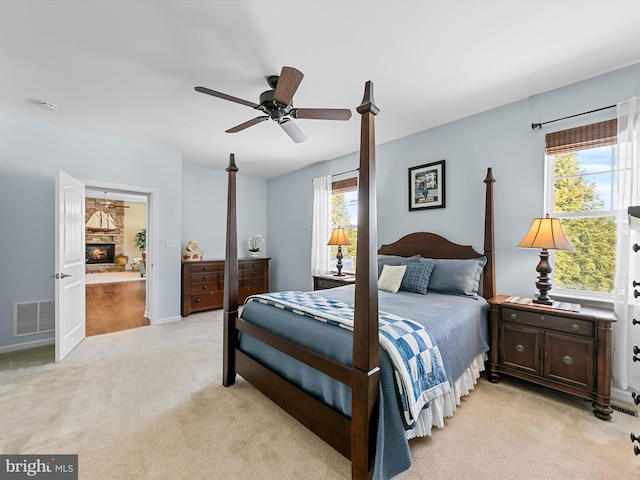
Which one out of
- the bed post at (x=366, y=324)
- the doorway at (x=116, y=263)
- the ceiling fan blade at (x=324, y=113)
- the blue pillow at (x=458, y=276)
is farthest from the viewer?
the doorway at (x=116, y=263)

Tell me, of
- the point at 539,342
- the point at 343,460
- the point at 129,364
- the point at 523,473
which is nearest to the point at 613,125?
the point at 539,342

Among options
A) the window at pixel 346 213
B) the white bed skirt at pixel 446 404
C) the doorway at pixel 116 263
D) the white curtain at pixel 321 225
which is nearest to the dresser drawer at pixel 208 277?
the doorway at pixel 116 263

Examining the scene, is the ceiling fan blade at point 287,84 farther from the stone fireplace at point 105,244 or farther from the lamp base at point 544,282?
the stone fireplace at point 105,244

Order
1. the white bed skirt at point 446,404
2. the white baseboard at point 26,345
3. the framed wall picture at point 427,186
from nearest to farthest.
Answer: the white bed skirt at point 446,404 → the white baseboard at point 26,345 → the framed wall picture at point 427,186

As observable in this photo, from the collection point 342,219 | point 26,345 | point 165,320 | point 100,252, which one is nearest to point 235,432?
point 165,320

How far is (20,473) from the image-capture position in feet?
5.10

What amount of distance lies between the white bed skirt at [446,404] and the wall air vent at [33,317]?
4.26 metres

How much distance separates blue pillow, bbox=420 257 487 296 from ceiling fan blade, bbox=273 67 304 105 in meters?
2.16

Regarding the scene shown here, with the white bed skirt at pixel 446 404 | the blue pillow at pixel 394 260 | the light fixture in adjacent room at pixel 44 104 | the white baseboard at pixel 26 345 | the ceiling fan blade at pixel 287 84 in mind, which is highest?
the light fixture in adjacent room at pixel 44 104

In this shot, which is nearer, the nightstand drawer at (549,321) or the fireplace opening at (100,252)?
the nightstand drawer at (549,321)

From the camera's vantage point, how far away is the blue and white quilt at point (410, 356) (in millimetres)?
1460

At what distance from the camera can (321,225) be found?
16.2ft

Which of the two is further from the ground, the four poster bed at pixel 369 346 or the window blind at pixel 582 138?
the window blind at pixel 582 138

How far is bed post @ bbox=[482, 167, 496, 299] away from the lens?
290 centimetres
